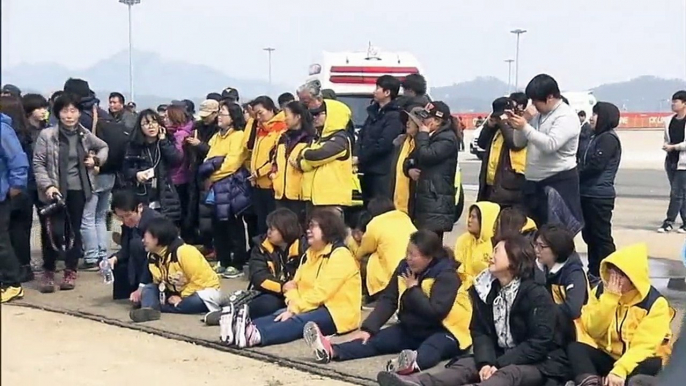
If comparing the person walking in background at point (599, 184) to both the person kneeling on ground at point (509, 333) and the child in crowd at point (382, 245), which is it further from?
the person kneeling on ground at point (509, 333)

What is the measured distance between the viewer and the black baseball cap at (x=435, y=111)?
23.4ft

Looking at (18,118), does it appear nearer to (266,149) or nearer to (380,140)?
(266,149)

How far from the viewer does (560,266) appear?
559cm

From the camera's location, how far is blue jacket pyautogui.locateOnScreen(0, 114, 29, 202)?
285 inches

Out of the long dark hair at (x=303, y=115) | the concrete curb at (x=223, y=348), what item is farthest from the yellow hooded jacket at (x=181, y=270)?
the long dark hair at (x=303, y=115)

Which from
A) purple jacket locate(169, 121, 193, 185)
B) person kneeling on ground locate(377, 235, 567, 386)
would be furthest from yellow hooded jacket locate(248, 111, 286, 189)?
person kneeling on ground locate(377, 235, 567, 386)

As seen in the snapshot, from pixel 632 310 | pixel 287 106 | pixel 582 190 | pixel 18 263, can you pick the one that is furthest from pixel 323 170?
pixel 632 310

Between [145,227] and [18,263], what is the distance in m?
1.47

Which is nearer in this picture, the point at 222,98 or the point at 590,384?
the point at 590,384

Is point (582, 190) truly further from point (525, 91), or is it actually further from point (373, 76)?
point (373, 76)

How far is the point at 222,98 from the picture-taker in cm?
949

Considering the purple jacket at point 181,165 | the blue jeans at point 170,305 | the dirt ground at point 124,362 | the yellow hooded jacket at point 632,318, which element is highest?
the purple jacket at point 181,165

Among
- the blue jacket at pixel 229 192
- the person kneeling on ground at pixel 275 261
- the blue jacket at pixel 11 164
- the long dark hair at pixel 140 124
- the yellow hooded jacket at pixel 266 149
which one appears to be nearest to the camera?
the person kneeling on ground at pixel 275 261

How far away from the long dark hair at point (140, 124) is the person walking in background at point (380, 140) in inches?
70.9
